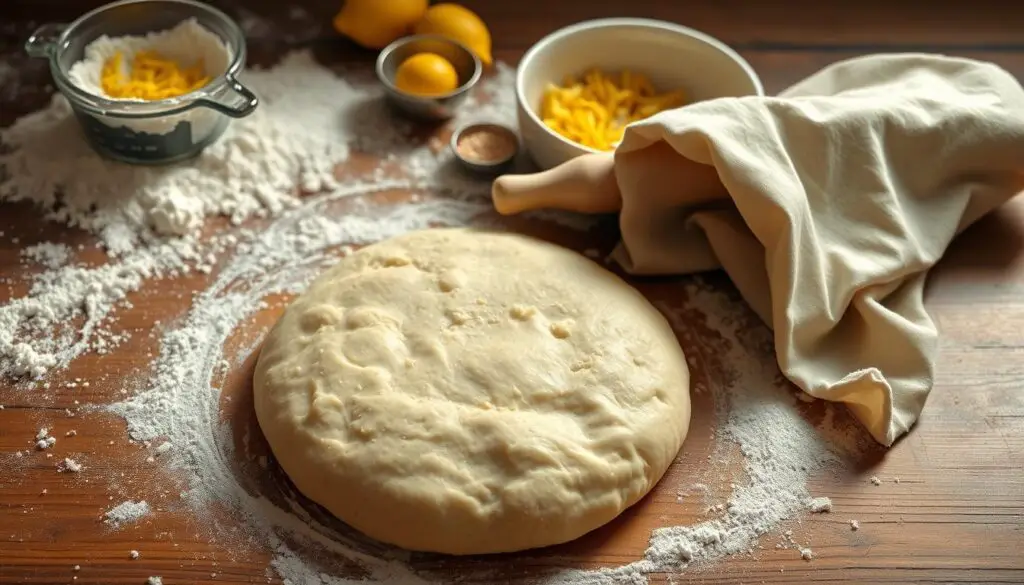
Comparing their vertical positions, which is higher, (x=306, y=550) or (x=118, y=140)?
(x=118, y=140)

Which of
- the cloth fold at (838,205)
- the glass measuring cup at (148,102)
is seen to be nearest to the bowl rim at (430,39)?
the glass measuring cup at (148,102)

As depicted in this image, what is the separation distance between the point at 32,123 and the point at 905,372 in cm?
159

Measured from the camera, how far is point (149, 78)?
1.67 metres

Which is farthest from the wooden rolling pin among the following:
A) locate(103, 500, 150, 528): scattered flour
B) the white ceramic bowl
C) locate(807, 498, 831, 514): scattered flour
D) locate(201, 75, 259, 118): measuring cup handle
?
locate(103, 500, 150, 528): scattered flour

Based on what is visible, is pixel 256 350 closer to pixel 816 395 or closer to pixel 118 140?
pixel 118 140

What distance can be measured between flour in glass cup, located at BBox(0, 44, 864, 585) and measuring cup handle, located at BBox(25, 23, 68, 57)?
0.15m

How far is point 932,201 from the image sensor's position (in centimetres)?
152

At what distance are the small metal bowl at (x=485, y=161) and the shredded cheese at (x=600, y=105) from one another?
8cm

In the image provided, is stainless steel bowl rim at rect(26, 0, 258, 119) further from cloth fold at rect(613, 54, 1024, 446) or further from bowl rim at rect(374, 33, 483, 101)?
cloth fold at rect(613, 54, 1024, 446)

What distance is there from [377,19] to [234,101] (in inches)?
15.5

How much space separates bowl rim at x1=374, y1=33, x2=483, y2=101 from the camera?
1.77 m

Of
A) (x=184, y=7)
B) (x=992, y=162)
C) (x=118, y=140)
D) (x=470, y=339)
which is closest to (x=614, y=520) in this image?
(x=470, y=339)

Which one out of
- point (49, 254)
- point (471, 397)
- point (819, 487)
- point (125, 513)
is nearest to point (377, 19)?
point (49, 254)

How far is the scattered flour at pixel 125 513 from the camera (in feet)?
3.94
